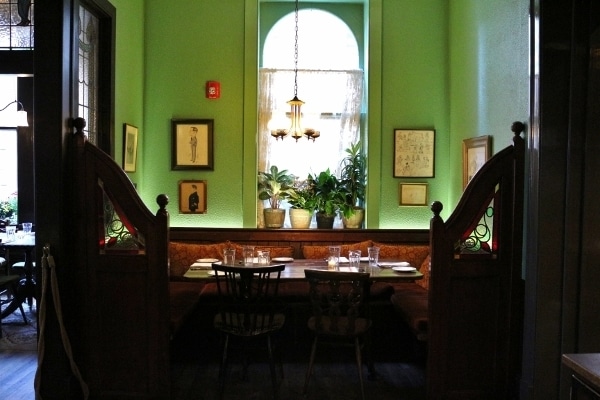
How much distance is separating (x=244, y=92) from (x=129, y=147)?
1338mm

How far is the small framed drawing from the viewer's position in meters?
5.78

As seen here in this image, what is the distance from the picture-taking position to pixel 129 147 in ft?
17.1

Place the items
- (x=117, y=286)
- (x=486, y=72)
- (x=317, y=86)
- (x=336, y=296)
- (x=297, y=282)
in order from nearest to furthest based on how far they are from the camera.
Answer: (x=117, y=286), (x=336, y=296), (x=486, y=72), (x=297, y=282), (x=317, y=86)

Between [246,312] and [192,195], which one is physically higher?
[192,195]

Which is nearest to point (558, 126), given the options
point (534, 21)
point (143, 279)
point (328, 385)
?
point (534, 21)

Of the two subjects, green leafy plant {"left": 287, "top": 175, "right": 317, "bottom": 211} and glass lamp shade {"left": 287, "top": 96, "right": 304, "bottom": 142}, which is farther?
green leafy plant {"left": 287, "top": 175, "right": 317, "bottom": 211}

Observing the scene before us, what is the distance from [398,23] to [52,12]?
3.64m

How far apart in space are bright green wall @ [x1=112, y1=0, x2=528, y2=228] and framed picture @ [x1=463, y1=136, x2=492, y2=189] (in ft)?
1.25

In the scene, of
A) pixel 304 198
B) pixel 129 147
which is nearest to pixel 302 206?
pixel 304 198

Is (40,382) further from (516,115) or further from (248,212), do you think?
(516,115)

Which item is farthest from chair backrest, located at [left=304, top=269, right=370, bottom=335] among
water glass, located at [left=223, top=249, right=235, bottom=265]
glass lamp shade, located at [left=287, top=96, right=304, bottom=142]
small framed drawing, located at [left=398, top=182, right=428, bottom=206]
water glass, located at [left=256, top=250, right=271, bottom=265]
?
small framed drawing, located at [left=398, top=182, right=428, bottom=206]

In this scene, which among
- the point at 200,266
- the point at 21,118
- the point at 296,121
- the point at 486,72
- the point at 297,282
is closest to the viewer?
the point at 200,266

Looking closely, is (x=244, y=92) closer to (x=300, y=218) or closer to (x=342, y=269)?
(x=300, y=218)

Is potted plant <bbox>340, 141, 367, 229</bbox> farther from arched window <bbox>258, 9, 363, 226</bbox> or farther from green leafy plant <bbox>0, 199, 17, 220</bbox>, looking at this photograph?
green leafy plant <bbox>0, 199, 17, 220</bbox>
